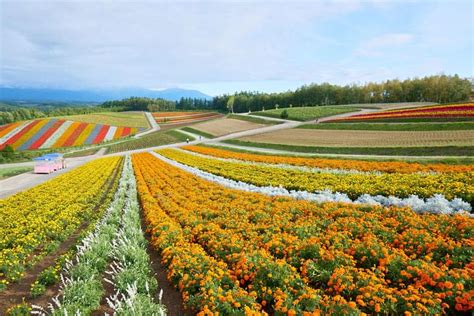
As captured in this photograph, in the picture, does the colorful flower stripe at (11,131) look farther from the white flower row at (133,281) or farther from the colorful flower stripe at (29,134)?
the white flower row at (133,281)

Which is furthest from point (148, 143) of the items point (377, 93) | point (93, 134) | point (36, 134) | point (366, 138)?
point (377, 93)

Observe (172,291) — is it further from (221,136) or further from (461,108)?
(221,136)

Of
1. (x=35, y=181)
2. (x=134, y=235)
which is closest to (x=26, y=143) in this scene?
(x=35, y=181)

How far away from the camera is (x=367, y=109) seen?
79.0 m

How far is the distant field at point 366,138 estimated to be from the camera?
100.0 ft

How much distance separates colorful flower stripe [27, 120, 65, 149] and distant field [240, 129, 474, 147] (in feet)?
164

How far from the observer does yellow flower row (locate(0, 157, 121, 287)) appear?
31.7 ft

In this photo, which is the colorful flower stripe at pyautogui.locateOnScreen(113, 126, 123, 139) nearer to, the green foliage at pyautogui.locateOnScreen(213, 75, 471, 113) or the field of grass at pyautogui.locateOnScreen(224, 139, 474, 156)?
the field of grass at pyautogui.locateOnScreen(224, 139, 474, 156)

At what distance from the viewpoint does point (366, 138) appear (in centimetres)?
3953

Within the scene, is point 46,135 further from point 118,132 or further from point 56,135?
point 118,132

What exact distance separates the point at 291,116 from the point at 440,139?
46.2 metres

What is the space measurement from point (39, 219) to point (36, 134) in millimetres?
74280

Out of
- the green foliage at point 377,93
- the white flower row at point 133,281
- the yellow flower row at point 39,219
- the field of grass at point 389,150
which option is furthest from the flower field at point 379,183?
the green foliage at point 377,93

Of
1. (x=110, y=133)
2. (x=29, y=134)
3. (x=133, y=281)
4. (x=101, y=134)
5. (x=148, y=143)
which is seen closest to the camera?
(x=133, y=281)
